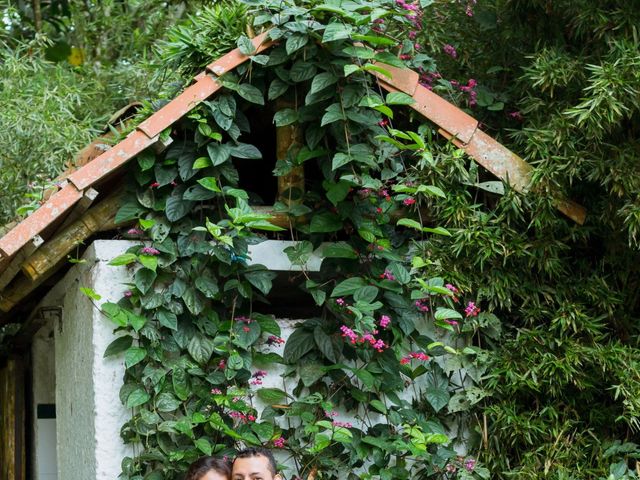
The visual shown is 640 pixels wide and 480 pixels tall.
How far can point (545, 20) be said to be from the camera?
6.21 meters

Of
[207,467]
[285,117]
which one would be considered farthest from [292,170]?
[207,467]

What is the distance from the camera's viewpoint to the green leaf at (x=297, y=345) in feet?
18.0

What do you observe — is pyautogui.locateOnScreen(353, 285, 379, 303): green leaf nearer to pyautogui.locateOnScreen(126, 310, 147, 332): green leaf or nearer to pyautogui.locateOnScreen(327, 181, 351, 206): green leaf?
pyautogui.locateOnScreen(327, 181, 351, 206): green leaf

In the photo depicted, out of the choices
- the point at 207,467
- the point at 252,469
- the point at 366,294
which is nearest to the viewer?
the point at 252,469

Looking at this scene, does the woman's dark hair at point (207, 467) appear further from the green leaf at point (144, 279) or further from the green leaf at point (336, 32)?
the green leaf at point (336, 32)

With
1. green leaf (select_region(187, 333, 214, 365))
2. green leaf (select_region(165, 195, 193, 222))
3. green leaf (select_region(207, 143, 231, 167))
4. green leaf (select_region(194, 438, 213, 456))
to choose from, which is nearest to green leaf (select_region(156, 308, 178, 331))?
green leaf (select_region(187, 333, 214, 365))

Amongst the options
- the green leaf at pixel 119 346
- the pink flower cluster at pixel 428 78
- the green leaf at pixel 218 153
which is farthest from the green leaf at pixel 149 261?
the pink flower cluster at pixel 428 78

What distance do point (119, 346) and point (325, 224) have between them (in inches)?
50.6

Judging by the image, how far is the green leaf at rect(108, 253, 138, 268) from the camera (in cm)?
525

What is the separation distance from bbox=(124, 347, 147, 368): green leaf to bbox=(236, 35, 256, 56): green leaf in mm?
1656

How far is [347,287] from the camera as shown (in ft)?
17.7

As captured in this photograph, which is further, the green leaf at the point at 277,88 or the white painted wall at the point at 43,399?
the white painted wall at the point at 43,399

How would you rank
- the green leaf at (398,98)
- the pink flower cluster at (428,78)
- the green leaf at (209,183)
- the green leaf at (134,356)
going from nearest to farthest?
the green leaf at (134,356), the green leaf at (209,183), the green leaf at (398,98), the pink flower cluster at (428,78)

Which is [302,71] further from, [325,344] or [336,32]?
[325,344]
